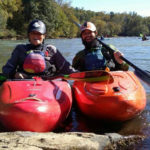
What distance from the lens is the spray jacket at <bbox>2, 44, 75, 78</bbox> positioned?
364cm

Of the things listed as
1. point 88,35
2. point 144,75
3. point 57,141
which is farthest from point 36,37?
point 57,141

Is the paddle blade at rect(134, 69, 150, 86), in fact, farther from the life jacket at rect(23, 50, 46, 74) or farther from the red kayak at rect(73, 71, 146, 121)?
the life jacket at rect(23, 50, 46, 74)

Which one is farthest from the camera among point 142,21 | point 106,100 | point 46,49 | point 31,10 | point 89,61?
point 142,21

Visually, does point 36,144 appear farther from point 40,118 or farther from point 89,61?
point 89,61

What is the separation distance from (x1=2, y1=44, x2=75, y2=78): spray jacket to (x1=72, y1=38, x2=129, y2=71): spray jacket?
1.21 ft

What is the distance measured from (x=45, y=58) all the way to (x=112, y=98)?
1.22m

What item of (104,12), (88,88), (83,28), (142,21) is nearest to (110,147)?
(88,88)

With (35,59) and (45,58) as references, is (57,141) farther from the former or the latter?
(45,58)

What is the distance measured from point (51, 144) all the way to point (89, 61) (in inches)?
74.6

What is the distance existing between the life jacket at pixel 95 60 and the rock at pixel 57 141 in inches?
58.0

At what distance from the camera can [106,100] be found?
3047 millimetres

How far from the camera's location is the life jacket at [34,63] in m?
3.44

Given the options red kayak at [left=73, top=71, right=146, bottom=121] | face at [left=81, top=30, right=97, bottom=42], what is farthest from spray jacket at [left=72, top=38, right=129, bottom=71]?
red kayak at [left=73, top=71, right=146, bottom=121]

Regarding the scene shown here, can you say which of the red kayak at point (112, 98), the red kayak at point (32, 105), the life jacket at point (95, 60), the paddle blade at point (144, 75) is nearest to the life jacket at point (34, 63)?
the red kayak at point (32, 105)
